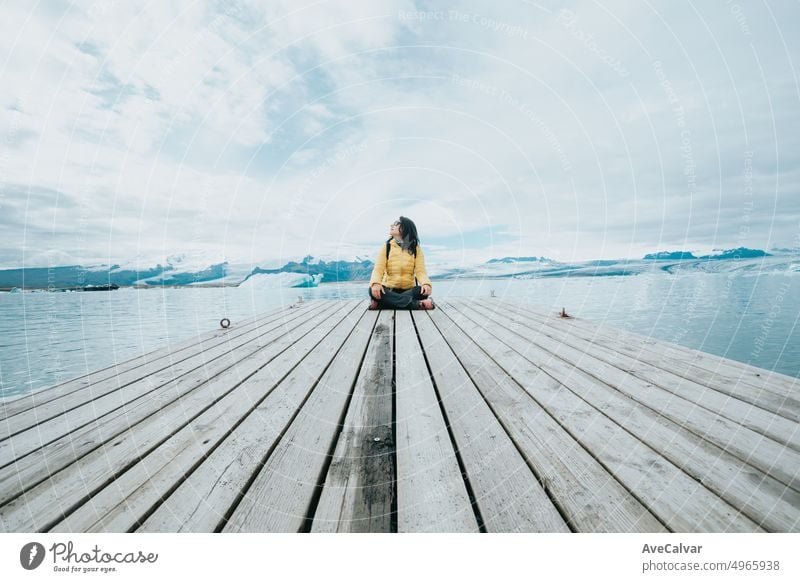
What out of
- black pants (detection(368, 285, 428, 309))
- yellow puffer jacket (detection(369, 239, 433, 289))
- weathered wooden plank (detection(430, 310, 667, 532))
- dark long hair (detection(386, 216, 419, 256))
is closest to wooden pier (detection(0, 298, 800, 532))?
weathered wooden plank (detection(430, 310, 667, 532))

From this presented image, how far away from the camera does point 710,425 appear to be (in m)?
1.63

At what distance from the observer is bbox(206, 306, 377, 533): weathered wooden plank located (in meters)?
1.06

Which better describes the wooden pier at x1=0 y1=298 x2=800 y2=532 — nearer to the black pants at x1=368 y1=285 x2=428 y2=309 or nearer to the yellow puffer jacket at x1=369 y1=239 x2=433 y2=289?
the black pants at x1=368 y1=285 x2=428 y2=309

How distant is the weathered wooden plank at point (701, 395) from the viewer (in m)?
1.57

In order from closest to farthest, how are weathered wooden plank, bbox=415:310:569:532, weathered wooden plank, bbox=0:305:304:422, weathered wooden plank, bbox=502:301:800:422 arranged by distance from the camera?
1. weathered wooden plank, bbox=415:310:569:532
2. weathered wooden plank, bbox=502:301:800:422
3. weathered wooden plank, bbox=0:305:304:422

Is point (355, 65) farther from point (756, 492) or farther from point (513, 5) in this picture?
point (756, 492)

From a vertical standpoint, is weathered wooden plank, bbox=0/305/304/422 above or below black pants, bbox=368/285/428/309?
below

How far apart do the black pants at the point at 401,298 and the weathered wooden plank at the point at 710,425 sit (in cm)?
346

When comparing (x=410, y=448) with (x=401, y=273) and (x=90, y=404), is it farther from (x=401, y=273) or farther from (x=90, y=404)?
(x=401, y=273)

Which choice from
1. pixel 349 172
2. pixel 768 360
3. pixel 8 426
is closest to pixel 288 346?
pixel 8 426

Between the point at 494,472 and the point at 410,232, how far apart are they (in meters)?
5.19
